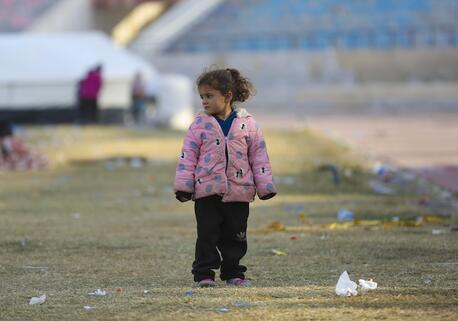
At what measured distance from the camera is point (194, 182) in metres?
9.21

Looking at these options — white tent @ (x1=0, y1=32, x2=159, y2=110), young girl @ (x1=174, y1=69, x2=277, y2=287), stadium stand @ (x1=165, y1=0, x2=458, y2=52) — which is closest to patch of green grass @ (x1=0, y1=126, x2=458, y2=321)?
young girl @ (x1=174, y1=69, x2=277, y2=287)

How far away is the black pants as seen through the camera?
927cm

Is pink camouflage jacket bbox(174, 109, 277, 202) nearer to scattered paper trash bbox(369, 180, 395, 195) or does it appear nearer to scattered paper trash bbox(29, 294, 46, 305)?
scattered paper trash bbox(29, 294, 46, 305)

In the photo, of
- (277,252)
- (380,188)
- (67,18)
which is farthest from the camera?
(67,18)

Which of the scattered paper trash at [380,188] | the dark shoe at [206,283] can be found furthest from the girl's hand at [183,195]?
the scattered paper trash at [380,188]

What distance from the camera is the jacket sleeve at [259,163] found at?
30.5ft

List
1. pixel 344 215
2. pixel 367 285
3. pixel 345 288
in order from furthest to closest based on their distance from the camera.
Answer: pixel 344 215
pixel 367 285
pixel 345 288

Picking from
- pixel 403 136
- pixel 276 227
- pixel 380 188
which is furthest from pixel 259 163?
pixel 403 136

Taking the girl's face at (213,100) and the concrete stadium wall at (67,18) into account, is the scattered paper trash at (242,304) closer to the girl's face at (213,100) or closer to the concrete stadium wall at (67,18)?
the girl's face at (213,100)

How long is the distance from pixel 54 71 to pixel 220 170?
1195 inches

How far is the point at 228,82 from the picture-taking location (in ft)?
30.3

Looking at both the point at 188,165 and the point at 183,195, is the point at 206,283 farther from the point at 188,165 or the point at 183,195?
the point at 188,165

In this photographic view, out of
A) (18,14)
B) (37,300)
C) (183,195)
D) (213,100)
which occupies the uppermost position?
(18,14)

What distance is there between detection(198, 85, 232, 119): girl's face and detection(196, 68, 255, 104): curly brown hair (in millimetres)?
27
